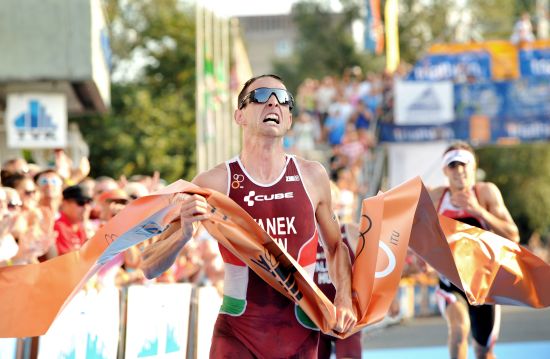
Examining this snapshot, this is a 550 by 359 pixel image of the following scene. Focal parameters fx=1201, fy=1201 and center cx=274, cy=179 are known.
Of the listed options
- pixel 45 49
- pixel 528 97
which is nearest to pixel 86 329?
pixel 45 49

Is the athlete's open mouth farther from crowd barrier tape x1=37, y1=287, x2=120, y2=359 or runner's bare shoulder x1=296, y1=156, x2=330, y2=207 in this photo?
crowd barrier tape x1=37, y1=287, x2=120, y2=359

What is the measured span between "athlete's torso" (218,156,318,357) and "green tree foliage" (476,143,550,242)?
49270 mm

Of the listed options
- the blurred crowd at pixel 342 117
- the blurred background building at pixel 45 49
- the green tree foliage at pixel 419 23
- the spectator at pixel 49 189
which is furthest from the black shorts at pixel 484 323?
the green tree foliage at pixel 419 23

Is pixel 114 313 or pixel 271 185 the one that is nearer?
pixel 271 185

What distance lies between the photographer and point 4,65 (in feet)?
65.8

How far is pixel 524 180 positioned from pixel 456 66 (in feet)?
93.5

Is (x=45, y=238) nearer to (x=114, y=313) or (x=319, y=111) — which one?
(x=114, y=313)

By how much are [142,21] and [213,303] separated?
51643mm

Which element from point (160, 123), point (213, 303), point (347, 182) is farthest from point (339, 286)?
point (160, 123)

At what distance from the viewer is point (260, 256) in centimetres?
594

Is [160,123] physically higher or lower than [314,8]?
lower

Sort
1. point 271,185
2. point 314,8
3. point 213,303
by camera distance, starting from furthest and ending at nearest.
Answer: point 314,8, point 213,303, point 271,185

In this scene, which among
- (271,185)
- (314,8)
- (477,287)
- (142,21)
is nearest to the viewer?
(271,185)

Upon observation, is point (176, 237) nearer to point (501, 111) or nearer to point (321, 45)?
point (501, 111)
